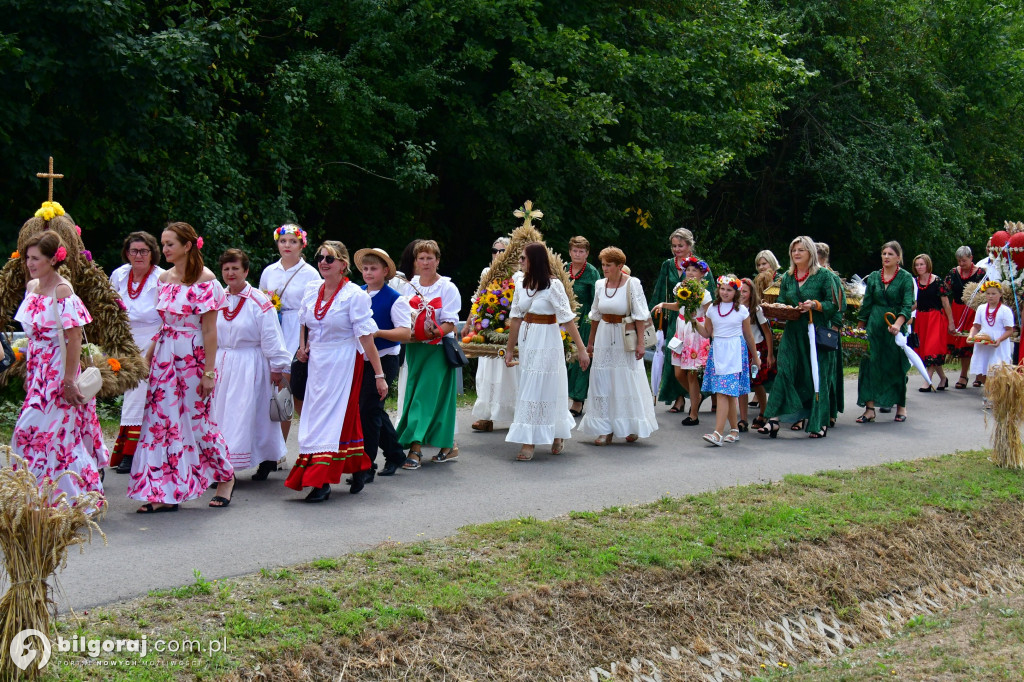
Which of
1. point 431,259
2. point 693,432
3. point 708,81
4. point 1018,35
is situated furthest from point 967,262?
point 1018,35

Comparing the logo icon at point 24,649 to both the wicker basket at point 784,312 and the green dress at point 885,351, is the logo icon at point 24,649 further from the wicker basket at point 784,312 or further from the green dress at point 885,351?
the green dress at point 885,351

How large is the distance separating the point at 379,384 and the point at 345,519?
4.01 feet

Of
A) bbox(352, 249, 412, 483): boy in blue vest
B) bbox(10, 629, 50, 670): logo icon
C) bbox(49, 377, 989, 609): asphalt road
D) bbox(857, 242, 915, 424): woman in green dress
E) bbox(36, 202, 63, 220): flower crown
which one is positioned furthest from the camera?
bbox(857, 242, 915, 424): woman in green dress

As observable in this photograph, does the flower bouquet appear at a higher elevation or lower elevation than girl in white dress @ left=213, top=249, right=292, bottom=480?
higher

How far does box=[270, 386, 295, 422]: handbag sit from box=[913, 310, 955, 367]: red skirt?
10918 millimetres

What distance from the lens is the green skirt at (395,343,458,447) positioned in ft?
31.6

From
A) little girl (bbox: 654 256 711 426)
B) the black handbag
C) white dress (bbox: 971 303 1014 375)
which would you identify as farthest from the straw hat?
white dress (bbox: 971 303 1014 375)

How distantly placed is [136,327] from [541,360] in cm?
362

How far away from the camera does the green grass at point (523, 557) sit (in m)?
5.27

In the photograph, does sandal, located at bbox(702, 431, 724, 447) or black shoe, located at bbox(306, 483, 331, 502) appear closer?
black shoe, located at bbox(306, 483, 331, 502)

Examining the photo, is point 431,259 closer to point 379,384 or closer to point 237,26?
point 379,384

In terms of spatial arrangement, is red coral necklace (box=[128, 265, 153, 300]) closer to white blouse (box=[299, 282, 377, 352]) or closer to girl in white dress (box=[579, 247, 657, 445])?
white blouse (box=[299, 282, 377, 352])

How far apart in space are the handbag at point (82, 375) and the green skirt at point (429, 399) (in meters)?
3.19

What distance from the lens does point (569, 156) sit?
716 inches
